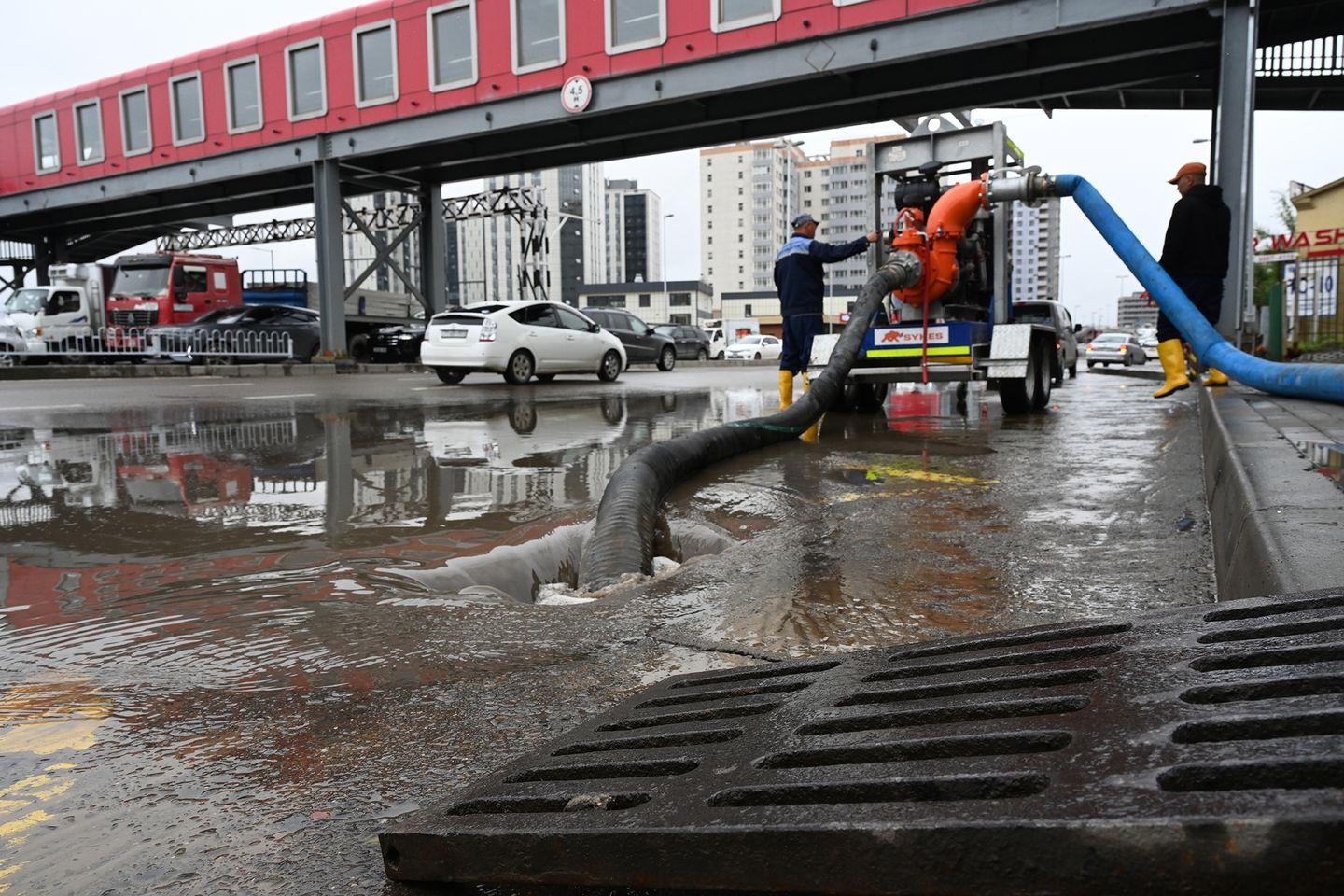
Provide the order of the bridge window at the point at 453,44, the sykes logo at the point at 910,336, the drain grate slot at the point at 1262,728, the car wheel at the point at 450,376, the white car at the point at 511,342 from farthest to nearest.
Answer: the bridge window at the point at 453,44 → the car wheel at the point at 450,376 → the white car at the point at 511,342 → the sykes logo at the point at 910,336 → the drain grate slot at the point at 1262,728

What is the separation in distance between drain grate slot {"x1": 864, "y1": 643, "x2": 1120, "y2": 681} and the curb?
50cm

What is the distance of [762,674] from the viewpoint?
6.44 ft

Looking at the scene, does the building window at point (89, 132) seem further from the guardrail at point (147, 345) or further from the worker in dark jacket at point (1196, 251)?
the worker in dark jacket at point (1196, 251)

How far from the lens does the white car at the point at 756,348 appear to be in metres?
46.2

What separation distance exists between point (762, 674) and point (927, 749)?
68 centimetres

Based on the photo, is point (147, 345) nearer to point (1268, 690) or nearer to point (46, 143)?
point (46, 143)

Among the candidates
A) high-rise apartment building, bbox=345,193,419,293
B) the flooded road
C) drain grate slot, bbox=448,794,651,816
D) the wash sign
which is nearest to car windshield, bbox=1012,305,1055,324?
the wash sign

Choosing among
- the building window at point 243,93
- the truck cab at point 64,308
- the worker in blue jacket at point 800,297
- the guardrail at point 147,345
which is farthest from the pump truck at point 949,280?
the truck cab at point 64,308

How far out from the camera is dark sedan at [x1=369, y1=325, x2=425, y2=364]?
2414cm

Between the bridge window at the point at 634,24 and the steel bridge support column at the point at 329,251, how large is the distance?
801 centimetres

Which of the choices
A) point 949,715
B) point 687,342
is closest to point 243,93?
point 687,342

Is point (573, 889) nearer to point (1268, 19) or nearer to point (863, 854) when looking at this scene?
point (863, 854)

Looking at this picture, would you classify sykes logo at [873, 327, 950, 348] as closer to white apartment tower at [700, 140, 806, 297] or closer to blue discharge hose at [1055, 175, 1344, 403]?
blue discharge hose at [1055, 175, 1344, 403]

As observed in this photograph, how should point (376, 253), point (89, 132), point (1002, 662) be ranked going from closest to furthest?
1. point (1002, 662)
2. point (89, 132)
3. point (376, 253)
